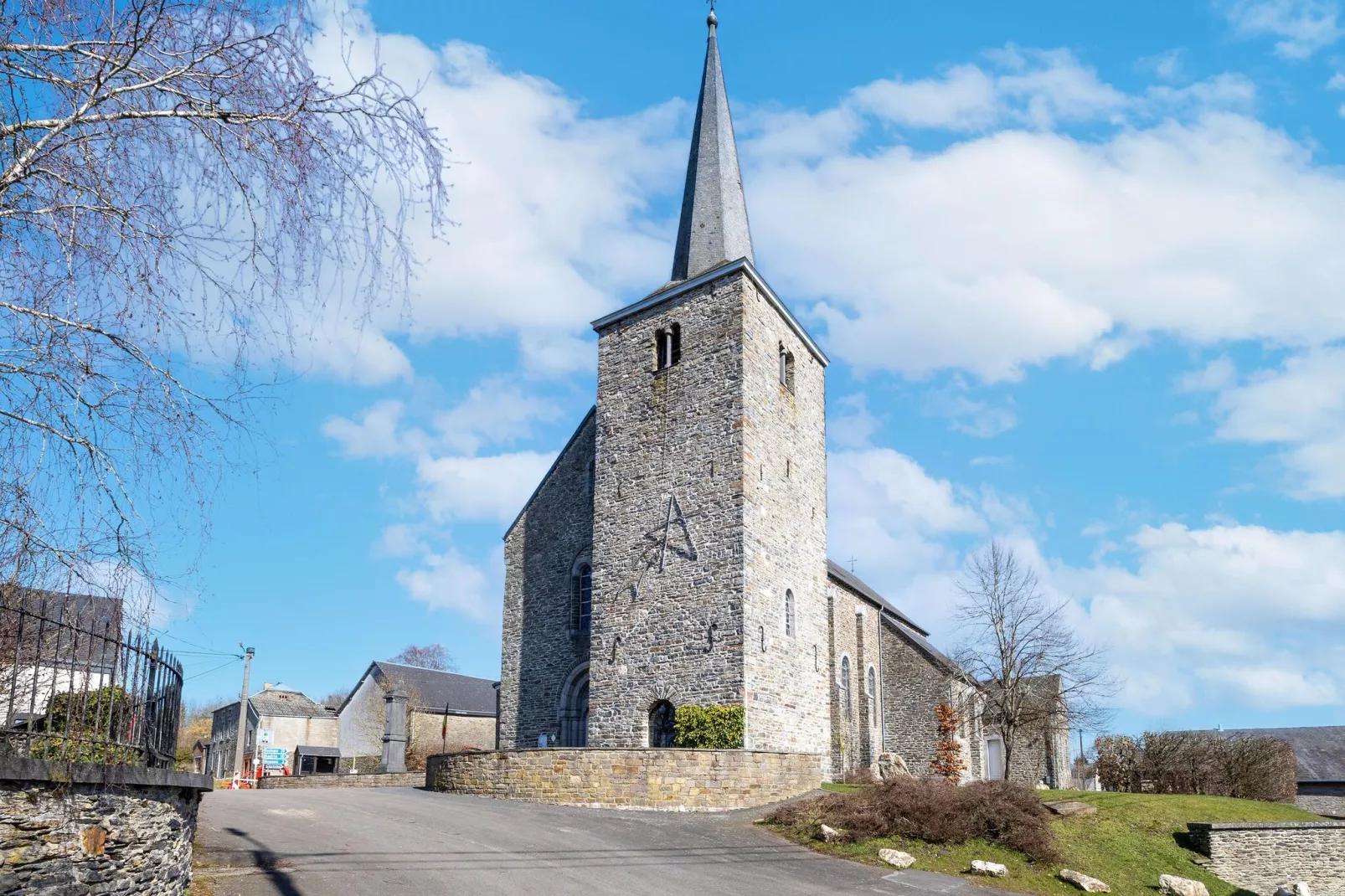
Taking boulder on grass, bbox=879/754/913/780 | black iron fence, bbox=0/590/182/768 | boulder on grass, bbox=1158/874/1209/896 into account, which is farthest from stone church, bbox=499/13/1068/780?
black iron fence, bbox=0/590/182/768

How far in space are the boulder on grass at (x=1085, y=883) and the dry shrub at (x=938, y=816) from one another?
546 mm

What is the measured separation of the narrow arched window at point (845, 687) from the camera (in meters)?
30.7

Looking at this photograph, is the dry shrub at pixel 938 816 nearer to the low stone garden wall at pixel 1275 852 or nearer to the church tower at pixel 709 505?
the church tower at pixel 709 505

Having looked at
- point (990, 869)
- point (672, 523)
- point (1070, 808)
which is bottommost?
point (990, 869)

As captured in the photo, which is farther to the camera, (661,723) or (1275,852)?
(661,723)

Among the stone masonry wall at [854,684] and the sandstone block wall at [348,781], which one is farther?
the stone masonry wall at [854,684]

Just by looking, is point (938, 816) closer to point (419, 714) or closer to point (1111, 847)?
point (1111, 847)

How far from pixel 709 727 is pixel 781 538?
5656 millimetres

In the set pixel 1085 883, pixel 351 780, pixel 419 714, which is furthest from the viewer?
pixel 419 714

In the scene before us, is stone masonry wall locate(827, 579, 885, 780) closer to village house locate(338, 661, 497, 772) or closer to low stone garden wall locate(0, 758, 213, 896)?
village house locate(338, 661, 497, 772)

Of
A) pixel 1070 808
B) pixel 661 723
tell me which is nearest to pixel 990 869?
pixel 1070 808

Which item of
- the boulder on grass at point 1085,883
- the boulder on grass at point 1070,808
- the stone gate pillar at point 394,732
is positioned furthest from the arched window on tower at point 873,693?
the stone gate pillar at point 394,732

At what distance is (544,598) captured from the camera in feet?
94.2

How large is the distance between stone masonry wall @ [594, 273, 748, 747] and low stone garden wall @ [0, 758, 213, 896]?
15.3 meters
